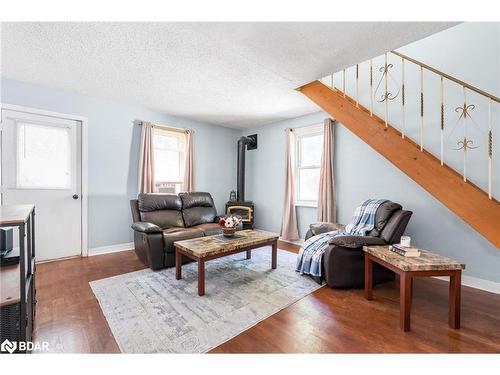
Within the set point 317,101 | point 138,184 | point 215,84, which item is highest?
point 215,84

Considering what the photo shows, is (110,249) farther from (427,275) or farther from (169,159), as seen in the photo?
(427,275)

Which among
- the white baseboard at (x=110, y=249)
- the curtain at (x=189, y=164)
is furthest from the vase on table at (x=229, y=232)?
the white baseboard at (x=110, y=249)

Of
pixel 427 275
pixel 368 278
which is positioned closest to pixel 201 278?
pixel 368 278

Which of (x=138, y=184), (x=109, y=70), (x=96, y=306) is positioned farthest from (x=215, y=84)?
(x=96, y=306)

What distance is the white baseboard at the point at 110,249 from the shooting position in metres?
3.50

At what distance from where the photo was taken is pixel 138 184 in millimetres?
3879

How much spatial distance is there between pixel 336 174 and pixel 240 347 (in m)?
3.05

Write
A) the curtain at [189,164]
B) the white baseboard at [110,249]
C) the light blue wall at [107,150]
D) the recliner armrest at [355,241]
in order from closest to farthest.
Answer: the recliner armrest at [355,241] < the light blue wall at [107,150] < the white baseboard at [110,249] < the curtain at [189,164]

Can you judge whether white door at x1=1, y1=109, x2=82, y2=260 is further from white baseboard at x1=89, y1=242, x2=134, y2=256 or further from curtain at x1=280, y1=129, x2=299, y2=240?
curtain at x1=280, y1=129, x2=299, y2=240

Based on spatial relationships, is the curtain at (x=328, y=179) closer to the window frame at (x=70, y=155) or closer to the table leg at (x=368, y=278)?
the table leg at (x=368, y=278)

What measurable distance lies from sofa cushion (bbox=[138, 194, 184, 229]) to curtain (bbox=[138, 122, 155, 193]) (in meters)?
0.47

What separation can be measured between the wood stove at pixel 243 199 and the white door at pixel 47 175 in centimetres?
262

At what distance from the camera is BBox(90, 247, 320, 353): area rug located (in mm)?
1566
